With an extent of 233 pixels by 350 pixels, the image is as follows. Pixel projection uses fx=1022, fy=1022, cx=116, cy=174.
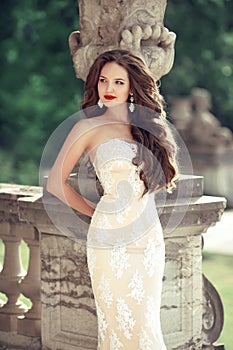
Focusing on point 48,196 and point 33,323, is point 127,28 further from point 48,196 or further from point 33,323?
point 33,323

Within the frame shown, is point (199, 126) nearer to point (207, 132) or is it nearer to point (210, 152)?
point (207, 132)

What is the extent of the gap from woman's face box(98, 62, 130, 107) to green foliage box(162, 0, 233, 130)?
583 inches

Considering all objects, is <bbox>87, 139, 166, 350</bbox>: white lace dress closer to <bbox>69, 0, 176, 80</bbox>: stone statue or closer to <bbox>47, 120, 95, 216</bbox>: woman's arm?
<bbox>47, 120, 95, 216</bbox>: woman's arm

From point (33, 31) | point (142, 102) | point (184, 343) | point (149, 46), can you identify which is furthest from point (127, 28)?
point (33, 31)

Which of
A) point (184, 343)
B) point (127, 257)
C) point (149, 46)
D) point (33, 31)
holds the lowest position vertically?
point (184, 343)

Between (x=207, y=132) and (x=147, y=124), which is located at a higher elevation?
(x=207, y=132)

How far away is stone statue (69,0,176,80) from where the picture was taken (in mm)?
5590

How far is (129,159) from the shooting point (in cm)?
500

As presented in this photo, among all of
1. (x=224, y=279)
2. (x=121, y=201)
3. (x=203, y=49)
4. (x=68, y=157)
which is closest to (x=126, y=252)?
(x=121, y=201)

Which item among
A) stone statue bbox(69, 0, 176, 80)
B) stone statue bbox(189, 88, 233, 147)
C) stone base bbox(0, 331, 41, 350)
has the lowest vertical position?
stone base bbox(0, 331, 41, 350)

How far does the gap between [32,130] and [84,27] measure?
1547cm

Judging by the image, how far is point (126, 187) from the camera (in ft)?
16.4

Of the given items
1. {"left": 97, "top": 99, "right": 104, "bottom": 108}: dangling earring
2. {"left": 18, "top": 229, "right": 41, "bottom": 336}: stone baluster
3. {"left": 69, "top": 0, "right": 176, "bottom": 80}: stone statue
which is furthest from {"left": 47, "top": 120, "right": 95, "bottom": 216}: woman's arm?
{"left": 18, "top": 229, "right": 41, "bottom": 336}: stone baluster

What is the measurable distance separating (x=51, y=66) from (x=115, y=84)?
1490 cm
